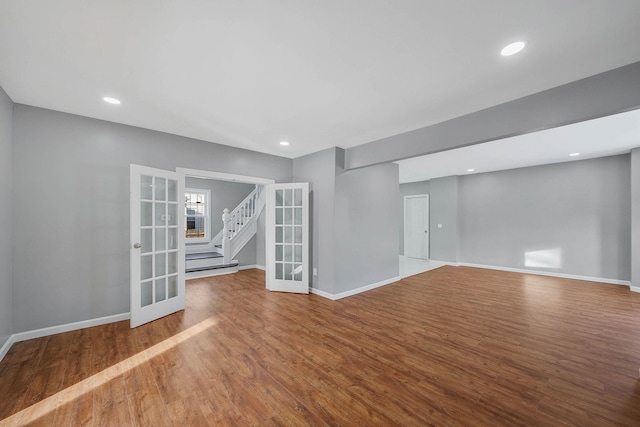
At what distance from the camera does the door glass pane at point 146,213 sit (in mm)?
3300

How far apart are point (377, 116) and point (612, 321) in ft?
13.9

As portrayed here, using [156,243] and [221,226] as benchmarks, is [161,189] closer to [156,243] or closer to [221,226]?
[156,243]

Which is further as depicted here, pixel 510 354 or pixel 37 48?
pixel 510 354

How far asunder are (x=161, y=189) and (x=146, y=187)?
202 mm

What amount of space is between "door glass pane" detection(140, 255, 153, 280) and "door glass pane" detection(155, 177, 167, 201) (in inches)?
33.3

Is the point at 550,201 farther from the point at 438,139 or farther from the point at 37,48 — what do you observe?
the point at 37,48

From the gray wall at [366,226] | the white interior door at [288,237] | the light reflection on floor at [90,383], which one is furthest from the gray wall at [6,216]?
the gray wall at [366,226]

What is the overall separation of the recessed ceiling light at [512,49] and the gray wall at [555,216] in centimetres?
580

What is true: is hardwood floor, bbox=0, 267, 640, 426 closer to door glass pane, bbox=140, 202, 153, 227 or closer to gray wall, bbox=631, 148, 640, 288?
door glass pane, bbox=140, 202, 153, 227

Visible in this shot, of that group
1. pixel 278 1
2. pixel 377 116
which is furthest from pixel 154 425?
pixel 377 116

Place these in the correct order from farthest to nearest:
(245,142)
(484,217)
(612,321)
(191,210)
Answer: (191,210)
(484,217)
(245,142)
(612,321)

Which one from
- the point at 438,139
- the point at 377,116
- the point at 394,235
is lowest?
the point at 394,235

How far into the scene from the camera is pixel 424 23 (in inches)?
63.4

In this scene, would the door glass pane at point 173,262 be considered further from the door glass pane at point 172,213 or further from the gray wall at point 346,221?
the gray wall at point 346,221
